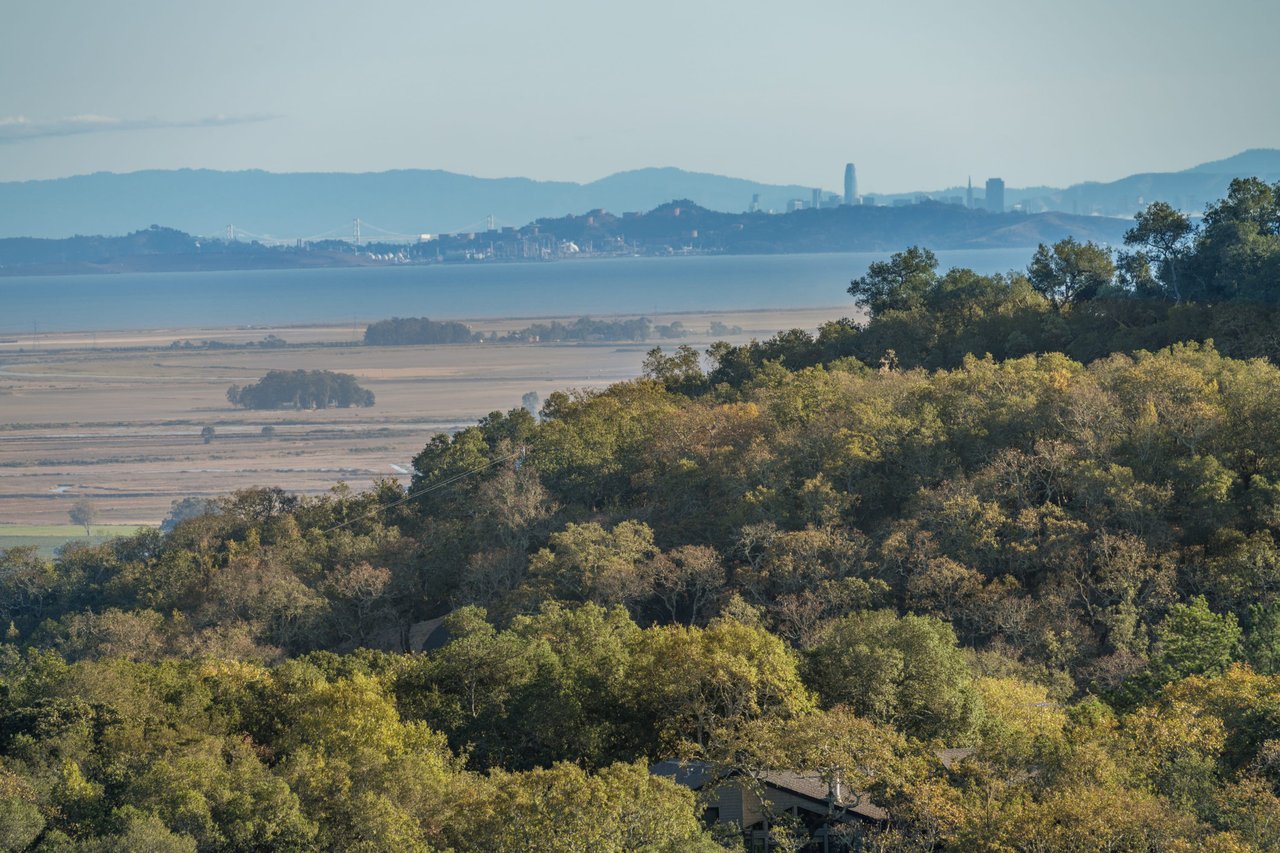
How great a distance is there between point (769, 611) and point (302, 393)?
285ft

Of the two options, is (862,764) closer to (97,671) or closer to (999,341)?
(97,671)

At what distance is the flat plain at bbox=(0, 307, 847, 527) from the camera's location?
8569 cm

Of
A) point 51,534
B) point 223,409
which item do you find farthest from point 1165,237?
point 223,409

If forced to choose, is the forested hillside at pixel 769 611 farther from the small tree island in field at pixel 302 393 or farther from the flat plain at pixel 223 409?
the small tree island in field at pixel 302 393

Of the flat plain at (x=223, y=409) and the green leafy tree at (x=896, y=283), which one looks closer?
the green leafy tree at (x=896, y=283)

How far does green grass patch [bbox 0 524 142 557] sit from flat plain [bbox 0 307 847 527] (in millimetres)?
1201

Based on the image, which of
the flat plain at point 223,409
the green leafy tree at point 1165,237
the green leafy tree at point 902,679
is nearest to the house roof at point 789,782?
the green leafy tree at point 902,679

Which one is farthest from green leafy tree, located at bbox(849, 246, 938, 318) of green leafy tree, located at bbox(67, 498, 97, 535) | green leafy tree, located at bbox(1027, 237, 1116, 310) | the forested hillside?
green leafy tree, located at bbox(67, 498, 97, 535)

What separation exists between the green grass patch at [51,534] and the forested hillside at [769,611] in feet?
79.7

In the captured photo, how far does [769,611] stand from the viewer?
31297 millimetres

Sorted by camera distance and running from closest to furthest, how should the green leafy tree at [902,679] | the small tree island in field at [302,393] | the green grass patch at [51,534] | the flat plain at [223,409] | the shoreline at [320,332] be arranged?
the green leafy tree at [902,679] < the green grass patch at [51,534] < the flat plain at [223,409] < the small tree island in field at [302,393] < the shoreline at [320,332]

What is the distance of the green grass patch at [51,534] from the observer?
7244 cm

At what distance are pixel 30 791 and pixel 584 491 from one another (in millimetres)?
21575

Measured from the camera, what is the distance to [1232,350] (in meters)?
39.7
